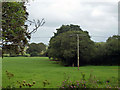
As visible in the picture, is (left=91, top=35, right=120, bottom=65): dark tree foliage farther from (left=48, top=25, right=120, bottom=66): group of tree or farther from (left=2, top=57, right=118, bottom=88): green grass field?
(left=2, top=57, right=118, bottom=88): green grass field

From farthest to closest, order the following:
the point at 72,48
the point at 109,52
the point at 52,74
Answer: the point at 109,52, the point at 72,48, the point at 52,74

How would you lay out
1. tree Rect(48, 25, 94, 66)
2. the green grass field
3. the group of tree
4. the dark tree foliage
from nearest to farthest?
the green grass field < tree Rect(48, 25, 94, 66) < the group of tree < the dark tree foliage

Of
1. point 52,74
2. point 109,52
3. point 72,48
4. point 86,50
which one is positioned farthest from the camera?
point 109,52

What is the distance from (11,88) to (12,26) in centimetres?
187

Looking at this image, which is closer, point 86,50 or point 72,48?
point 72,48

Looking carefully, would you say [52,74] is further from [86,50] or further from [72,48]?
[86,50]

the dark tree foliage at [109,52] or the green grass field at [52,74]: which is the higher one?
the dark tree foliage at [109,52]

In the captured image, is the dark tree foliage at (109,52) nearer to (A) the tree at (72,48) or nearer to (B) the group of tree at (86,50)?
(B) the group of tree at (86,50)

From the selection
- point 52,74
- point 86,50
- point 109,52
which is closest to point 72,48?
point 86,50

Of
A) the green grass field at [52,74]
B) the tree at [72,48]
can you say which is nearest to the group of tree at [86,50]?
the tree at [72,48]

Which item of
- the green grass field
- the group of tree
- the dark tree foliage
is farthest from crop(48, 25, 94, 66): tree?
the green grass field

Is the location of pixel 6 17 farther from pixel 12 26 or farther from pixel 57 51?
pixel 57 51

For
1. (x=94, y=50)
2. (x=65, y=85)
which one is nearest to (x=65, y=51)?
(x=94, y=50)

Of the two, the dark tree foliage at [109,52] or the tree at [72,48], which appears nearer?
the tree at [72,48]
